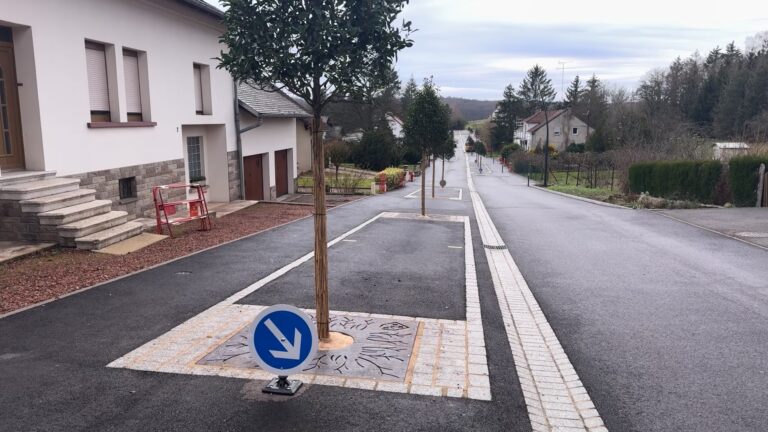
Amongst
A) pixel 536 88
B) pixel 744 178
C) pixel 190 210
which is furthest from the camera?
pixel 536 88

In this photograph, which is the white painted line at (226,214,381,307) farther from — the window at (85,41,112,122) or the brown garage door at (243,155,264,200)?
the brown garage door at (243,155,264,200)

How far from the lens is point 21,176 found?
374 inches

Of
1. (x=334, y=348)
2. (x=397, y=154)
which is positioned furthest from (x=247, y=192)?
(x=397, y=154)

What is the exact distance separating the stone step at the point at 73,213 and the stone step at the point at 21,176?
0.87 meters

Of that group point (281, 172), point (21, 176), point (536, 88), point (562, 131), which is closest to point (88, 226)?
point (21, 176)

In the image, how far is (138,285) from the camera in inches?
296

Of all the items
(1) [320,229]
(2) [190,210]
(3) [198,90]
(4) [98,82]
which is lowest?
(2) [190,210]

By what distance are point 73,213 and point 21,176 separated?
117cm

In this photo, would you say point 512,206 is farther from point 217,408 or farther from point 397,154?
point 397,154

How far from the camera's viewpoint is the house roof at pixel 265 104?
19391 millimetres

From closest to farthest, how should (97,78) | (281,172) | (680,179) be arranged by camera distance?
(97,78) → (680,179) → (281,172)

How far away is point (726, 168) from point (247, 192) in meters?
19.4

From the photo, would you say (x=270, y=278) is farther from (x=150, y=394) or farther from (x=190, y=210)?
(x=190, y=210)

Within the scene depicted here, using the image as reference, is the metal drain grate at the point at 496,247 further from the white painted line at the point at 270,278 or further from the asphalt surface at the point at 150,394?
the asphalt surface at the point at 150,394
